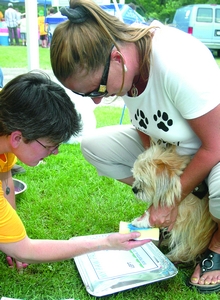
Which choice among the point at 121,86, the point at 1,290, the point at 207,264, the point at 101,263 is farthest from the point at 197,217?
the point at 1,290

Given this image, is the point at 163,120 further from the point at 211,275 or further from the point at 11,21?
the point at 11,21

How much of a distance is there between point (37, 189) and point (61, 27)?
5.82 feet

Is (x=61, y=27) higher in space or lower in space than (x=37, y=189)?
higher

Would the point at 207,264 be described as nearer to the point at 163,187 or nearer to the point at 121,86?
the point at 163,187

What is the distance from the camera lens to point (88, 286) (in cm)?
195

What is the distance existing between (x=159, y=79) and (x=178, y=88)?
119mm

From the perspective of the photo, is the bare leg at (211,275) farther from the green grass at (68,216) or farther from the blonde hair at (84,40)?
the blonde hair at (84,40)

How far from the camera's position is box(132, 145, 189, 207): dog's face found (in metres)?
1.94

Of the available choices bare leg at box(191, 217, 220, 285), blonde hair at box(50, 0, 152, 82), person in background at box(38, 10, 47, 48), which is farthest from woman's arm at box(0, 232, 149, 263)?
person in background at box(38, 10, 47, 48)

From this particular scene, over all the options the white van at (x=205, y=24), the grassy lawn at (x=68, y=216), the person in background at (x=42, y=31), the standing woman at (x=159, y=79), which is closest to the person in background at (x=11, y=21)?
the person in background at (x=42, y=31)

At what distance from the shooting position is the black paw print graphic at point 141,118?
2.04 meters

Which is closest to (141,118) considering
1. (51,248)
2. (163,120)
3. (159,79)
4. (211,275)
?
(163,120)

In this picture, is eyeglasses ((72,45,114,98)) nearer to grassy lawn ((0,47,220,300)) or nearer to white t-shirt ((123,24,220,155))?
white t-shirt ((123,24,220,155))

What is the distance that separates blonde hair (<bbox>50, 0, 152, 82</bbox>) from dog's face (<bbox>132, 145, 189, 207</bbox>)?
25.2 inches
